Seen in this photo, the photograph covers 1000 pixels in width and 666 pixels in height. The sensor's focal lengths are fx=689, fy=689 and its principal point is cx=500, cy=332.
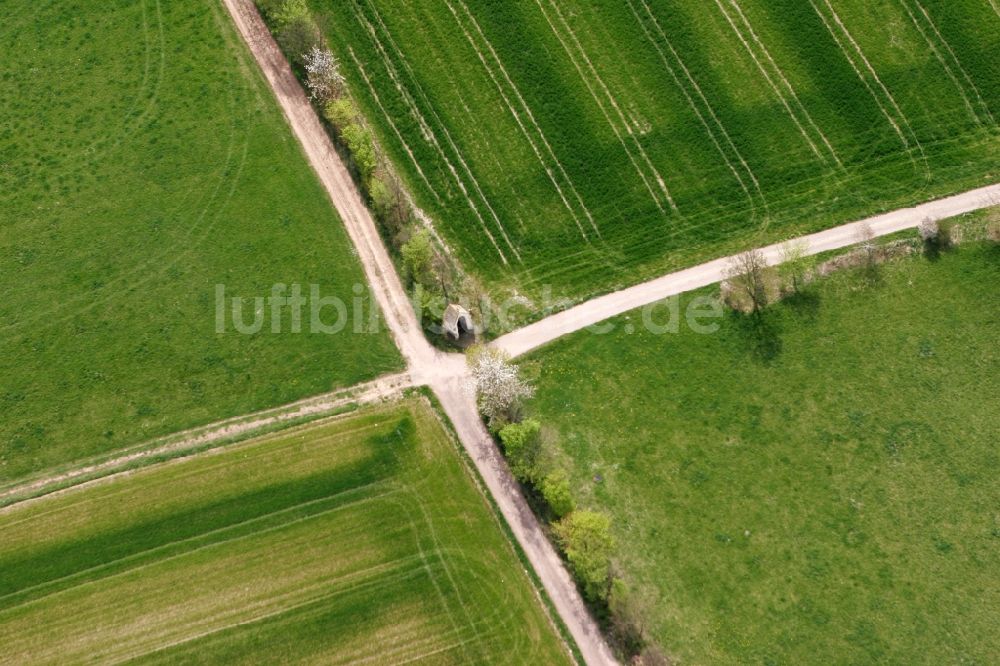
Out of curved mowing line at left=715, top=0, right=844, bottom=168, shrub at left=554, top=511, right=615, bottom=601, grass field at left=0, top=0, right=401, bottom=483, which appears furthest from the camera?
curved mowing line at left=715, top=0, right=844, bottom=168

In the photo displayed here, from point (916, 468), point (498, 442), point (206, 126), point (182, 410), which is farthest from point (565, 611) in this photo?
point (206, 126)

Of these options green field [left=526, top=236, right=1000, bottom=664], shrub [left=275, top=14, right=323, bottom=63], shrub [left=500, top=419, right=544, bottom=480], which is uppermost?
shrub [left=275, top=14, right=323, bottom=63]

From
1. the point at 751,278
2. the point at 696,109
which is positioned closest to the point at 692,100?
the point at 696,109

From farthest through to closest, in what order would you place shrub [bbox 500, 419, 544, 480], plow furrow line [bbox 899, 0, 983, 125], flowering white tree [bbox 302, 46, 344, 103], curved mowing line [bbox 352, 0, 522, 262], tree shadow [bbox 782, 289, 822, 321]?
plow furrow line [bbox 899, 0, 983, 125]
curved mowing line [bbox 352, 0, 522, 262]
flowering white tree [bbox 302, 46, 344, 103]
tree shadow [bbox 782, 289, 822, 321]
shrub [bbox 500, 419, 544, 480]

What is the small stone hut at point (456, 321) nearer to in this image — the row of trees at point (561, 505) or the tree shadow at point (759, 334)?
the row of trees at point (561, 505)

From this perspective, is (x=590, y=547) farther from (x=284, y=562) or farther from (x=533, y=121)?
(x=533, y=121)

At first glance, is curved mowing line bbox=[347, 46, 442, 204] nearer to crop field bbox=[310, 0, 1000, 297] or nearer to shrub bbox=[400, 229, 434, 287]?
crop field bbox=[310, 0, 1000, 297]

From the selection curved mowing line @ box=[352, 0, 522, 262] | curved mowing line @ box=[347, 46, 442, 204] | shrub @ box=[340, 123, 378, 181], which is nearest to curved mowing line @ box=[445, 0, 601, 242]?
curved mowing line @ box=[352, 0, 522, 262]
